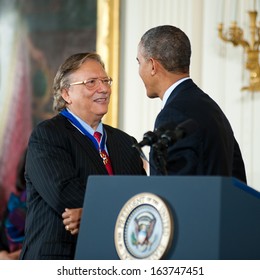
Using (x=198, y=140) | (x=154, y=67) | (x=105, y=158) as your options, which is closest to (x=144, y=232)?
(x=198, y=140)

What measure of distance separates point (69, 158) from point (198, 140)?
724mm

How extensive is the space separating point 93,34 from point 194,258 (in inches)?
231

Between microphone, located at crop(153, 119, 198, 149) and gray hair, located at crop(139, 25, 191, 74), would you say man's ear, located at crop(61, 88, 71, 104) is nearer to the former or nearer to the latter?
gray hair, located at crop(139, 25, 191, 74)

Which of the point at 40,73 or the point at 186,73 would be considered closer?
the point at 186,73

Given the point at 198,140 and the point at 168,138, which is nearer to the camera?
the point at 168,138

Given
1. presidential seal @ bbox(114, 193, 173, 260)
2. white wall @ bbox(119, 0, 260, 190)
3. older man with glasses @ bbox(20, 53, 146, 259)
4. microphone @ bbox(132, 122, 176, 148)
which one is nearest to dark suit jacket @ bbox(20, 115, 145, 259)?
older man with glasses @ bbox(20, 53, 146, 259)

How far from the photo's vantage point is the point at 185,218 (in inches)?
113

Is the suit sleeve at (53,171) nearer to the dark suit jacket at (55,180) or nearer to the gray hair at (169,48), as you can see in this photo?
the dark suit jacket at (55,180)

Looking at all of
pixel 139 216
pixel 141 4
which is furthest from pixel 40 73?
pixel 139 216

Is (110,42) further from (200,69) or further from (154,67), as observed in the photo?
(154,67)

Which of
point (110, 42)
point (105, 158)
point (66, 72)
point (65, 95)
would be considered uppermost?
point (110, 42)

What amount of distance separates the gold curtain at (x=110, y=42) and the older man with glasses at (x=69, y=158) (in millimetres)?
3744

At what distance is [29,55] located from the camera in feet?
28.7
